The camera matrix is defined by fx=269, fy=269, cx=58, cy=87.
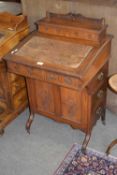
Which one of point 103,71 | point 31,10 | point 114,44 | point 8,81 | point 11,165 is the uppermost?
point 31,10

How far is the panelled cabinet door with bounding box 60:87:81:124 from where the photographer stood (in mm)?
2269

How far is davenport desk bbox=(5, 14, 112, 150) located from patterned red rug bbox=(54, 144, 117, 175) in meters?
0.11

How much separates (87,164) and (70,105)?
54cm

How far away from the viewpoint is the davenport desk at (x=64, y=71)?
2023 millimetres

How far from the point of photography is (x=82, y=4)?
247cm

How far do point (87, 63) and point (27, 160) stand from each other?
107 cm

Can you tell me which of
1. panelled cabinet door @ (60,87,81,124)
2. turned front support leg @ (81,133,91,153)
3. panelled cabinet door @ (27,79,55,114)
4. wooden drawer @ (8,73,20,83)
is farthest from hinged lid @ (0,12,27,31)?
turned front support leg @ (81,133,91,153)

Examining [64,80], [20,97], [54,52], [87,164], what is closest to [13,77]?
[20,97]

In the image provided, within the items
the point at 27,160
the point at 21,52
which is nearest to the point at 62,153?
the point at 27,160

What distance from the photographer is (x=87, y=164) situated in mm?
2367

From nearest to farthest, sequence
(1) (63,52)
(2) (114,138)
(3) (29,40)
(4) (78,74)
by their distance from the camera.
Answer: (4) (78,74) → (1) (63,52) → (3) (29,40) → (2) (114,138)

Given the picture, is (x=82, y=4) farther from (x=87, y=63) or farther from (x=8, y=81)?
(x=8, y=81)

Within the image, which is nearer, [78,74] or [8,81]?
[78,74]

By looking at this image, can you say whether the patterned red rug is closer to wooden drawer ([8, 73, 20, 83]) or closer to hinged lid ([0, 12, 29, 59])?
wooden drawer ([8, 73, 20, 83])
